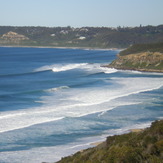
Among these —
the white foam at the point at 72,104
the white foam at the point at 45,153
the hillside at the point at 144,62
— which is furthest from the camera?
the hillside at the point at 144,62

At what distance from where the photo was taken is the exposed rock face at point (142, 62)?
9564cm

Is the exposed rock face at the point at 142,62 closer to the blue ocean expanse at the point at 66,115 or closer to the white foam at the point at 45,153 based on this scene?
the blue ocean expanse at the point at 66,115

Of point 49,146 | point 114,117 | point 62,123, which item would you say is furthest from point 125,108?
point 49,146

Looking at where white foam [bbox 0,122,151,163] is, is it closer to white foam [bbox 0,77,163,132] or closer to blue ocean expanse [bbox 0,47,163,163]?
blue ocean expanse [bbox 0,47,163,163]

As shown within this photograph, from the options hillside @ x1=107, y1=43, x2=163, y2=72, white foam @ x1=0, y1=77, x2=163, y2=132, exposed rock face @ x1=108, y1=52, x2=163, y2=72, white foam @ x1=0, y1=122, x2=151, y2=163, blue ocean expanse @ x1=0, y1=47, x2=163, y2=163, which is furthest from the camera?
hillside @ x1=107, y1=43, x2=163, y2=72

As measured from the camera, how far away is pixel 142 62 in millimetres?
100188

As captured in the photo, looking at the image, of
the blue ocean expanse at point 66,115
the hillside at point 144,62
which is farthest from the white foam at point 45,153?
the hillside at point 144,62

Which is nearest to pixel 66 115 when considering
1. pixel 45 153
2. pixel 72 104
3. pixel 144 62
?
pixel 72 104

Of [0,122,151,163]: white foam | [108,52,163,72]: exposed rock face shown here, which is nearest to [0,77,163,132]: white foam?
[0,122,151,163]: white foam

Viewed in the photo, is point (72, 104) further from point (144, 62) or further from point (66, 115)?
point (144, 62)

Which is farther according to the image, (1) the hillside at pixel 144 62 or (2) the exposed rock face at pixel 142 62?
(1) the hillside at pixel 144 62

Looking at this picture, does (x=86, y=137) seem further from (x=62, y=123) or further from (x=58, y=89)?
(x=58, y=89)

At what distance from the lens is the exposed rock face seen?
9564 centimetres

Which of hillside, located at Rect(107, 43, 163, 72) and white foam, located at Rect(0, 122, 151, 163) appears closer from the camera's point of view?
white foam, located at Rect(0, 122, 151, 163)
